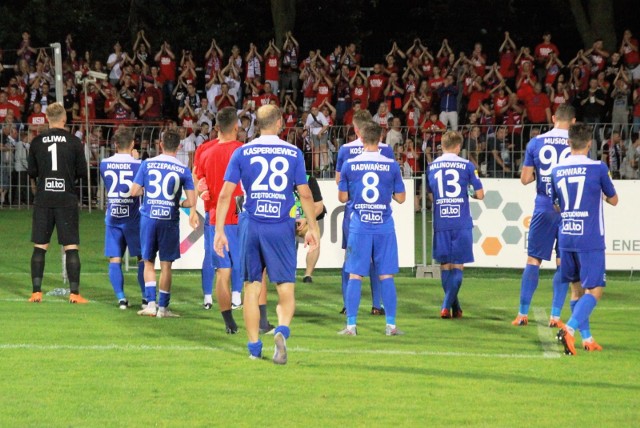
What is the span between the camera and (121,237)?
13.8 meters

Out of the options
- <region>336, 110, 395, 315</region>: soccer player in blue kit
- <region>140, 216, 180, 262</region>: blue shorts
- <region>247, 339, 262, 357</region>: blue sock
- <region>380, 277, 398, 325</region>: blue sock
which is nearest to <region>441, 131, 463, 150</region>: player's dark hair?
<region>336, 110, 395, 315</region>: soccer player in blue kit

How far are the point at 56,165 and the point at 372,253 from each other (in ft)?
13.9

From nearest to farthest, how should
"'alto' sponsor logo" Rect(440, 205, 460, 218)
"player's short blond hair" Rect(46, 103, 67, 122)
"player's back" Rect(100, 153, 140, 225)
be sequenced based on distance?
1. "'alto' sponsor logo" Rect(440, 205, 460, 218)
2. "player's back" Rect(100, 153, 140, 225)
3. "player's short blond hair" Rect(46, 103, 67, 122)

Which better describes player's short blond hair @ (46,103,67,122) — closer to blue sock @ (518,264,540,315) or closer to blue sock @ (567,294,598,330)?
blue sock @ (518,264,540,315)

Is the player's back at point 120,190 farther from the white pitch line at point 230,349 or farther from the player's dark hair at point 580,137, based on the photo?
the player's dark hair at point 580,137

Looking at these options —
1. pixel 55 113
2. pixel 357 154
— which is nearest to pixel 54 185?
pixel 55 113

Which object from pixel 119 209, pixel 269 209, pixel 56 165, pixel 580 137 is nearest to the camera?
pixel 269 209

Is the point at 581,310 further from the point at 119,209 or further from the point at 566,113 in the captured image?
the point at 119,209

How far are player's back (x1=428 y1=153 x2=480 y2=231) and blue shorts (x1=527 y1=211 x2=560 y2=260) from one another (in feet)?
2.65

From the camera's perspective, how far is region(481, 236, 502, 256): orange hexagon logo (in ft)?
55.5

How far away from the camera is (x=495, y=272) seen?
1794 cm

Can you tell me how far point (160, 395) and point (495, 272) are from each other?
1004 centimetres

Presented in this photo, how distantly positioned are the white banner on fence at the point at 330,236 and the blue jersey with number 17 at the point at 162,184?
4.01 meters

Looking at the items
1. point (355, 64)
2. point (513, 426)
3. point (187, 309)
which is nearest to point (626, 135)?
point (355, 64)
